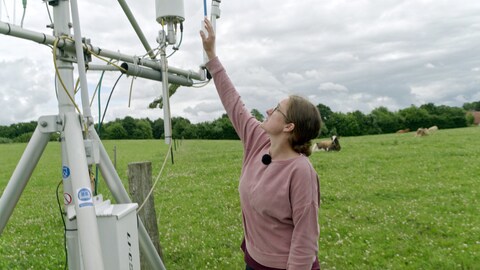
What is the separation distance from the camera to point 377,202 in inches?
370

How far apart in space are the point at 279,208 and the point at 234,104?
104cm

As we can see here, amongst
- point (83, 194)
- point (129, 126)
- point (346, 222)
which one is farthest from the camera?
point (129, 126)

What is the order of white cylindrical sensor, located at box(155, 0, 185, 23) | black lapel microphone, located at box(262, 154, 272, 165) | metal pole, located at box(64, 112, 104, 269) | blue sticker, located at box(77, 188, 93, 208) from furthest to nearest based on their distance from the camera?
white cylindrical sensor, located at box(155, 0, 185, 23), black lapel microphone, located at box(262, 154, 272, 165), blue sticker, located at box(77, 188, 93, 208), metal pole, located at box(64, 112, 104, 269)

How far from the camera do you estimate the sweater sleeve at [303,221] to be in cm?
249

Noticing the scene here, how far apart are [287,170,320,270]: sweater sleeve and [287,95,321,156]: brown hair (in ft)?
0.95

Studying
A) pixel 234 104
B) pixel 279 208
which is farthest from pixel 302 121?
pixel 234 104

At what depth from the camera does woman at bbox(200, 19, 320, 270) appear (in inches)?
98.8

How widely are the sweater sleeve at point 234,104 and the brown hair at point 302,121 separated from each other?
49 cm

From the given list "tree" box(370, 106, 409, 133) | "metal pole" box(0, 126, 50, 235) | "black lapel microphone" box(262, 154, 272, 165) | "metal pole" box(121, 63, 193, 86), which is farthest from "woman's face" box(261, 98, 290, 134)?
"tree" box(370, 106, 409, 133)

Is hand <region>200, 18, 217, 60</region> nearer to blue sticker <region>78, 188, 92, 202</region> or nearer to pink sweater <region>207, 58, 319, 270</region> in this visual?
pink sweater <region>207, 58, 319, 270</region>

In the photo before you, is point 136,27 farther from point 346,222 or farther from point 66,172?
point 346,222

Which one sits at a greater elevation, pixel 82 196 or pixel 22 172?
pixel 22 172

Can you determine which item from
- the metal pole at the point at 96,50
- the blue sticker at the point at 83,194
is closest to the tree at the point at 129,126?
the metal pole at the point at 96,50

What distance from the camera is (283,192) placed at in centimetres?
256
